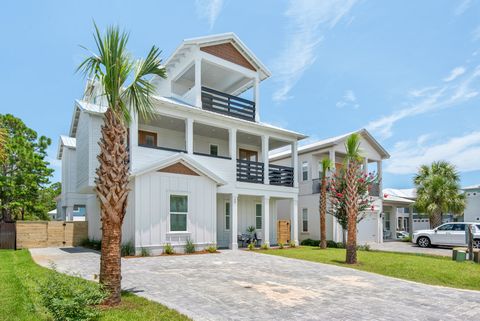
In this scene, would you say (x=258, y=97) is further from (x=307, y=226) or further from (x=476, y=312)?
(x=476, y=312)

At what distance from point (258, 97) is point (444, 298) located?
1562cm

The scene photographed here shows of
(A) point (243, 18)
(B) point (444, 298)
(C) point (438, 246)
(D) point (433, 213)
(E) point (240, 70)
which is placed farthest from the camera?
(D) point (433, 213)

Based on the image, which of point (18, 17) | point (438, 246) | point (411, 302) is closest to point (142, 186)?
point (18, 17)

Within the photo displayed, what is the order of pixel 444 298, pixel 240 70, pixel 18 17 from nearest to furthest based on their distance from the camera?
pixel 444 298 → pixel 18 17 → pixel 240 70

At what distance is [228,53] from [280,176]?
27.6 ft

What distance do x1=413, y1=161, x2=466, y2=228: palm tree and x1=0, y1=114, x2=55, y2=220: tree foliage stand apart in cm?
3054

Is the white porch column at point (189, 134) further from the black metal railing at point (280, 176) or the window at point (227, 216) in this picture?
the black metal railing at point (280, 176)

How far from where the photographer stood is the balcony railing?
63.6 feet

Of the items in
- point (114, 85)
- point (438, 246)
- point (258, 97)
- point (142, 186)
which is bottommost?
point (438, 246)

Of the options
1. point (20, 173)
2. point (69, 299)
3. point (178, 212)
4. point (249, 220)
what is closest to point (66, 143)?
point (20, 173)

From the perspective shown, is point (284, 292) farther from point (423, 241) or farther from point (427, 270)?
point (423, 241)

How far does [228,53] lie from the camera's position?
20.5m

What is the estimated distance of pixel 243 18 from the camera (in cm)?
1340

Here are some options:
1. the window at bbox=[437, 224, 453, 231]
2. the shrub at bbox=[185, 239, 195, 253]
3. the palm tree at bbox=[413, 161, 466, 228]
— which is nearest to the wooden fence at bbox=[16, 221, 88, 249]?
the shrub at bbox=[185, 239, 195, 253]
